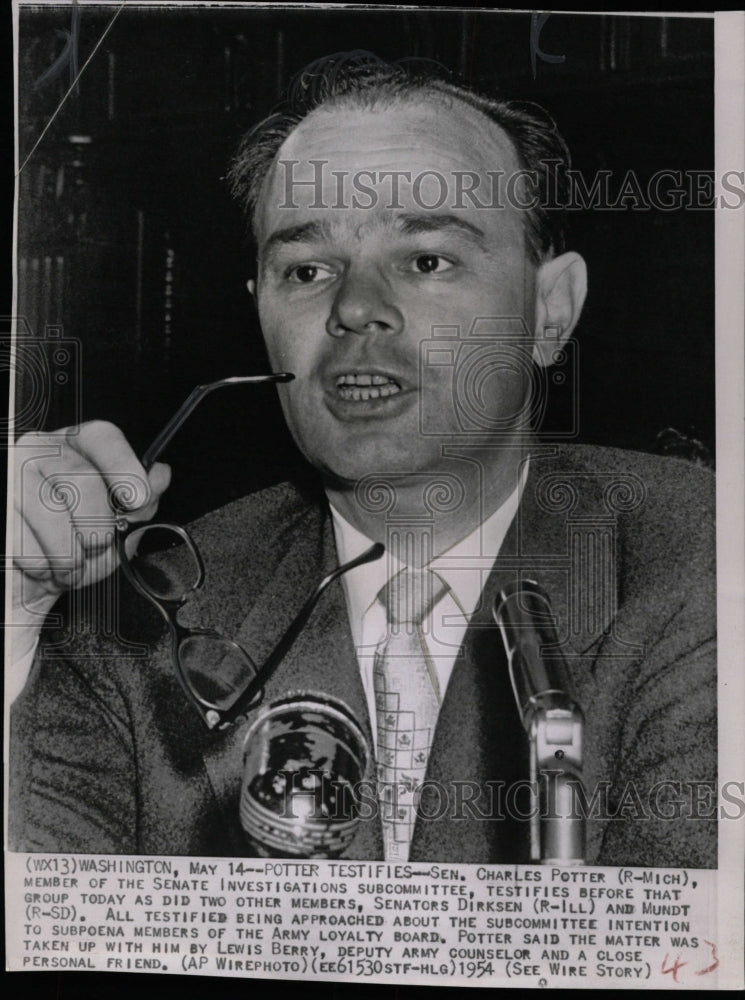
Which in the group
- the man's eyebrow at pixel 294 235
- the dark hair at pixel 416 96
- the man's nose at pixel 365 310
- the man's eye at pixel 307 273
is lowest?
the man's nose at pixel 365 310

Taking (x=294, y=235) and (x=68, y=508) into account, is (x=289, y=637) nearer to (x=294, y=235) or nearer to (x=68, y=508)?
(x=68, y=508)

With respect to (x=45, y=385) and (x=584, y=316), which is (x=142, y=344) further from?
(x=584, y=316)

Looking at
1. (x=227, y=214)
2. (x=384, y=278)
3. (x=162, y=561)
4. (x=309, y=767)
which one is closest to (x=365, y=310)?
(x=384, y=278)

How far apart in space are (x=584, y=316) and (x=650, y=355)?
64 millimetres

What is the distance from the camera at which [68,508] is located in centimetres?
87

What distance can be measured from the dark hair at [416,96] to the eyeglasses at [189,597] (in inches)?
8.1

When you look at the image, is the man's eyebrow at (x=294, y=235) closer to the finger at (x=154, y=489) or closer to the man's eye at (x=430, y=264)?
the man's eye at (x=430, y=264)

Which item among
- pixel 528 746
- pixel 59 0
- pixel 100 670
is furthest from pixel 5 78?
pixel 528 746

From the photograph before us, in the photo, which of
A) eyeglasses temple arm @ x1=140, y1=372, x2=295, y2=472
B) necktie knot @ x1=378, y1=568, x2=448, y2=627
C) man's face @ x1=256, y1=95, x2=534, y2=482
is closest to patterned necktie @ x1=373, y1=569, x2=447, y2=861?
necktie knot @ x1=378, y1=568, x2=448, y2=627

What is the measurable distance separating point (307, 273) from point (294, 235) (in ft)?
0.11

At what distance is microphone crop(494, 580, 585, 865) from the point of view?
2.74 feet

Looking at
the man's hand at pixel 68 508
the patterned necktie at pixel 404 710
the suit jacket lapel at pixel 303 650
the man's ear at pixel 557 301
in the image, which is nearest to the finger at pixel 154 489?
the man's hand at pixel 68 508

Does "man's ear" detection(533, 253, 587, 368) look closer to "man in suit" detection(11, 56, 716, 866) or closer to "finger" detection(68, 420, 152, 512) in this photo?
"man in suit" detection(11, 56, 716, 866)

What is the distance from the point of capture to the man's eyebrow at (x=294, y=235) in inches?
33.4
